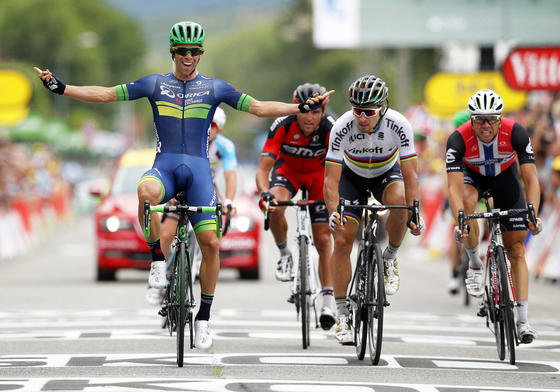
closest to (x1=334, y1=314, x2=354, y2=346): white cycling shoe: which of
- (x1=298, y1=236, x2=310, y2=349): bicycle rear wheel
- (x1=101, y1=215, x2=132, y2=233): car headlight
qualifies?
(x1=298, y1=236, x2=310, y2=349): bicycle rear wheel

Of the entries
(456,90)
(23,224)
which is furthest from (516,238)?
(456,90)

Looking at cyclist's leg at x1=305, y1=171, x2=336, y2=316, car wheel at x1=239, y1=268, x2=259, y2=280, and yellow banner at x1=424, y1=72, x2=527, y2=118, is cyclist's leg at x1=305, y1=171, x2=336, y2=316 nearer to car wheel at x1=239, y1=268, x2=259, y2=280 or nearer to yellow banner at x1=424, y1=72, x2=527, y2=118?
car wheel at x1=239, y1=268, x2=259, y2=280

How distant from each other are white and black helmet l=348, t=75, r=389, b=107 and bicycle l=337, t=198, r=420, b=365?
713 millimetres

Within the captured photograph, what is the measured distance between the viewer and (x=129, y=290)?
18.1m

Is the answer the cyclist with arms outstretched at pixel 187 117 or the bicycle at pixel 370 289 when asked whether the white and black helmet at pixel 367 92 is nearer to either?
the cyclist with arms outstretched at pixel 187 117

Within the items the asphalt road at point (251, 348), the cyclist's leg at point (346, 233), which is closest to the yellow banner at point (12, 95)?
the asphalt road at point (251, 348)

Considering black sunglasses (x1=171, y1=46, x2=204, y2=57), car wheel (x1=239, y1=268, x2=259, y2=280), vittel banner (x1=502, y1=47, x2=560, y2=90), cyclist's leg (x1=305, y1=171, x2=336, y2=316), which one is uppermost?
vittel banner (x1=502, y1=47, x2=560, y2=90)

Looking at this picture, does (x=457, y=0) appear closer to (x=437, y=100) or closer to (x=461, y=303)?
(x=437, y=100)

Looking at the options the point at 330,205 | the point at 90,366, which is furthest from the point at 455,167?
the point at 90,366

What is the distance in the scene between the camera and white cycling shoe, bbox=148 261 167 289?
1023 cm

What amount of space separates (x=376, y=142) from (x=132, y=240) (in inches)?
361

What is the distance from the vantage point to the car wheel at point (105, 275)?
1966cm

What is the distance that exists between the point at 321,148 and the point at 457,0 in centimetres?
2143

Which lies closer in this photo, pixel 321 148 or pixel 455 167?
pixel 455 167
